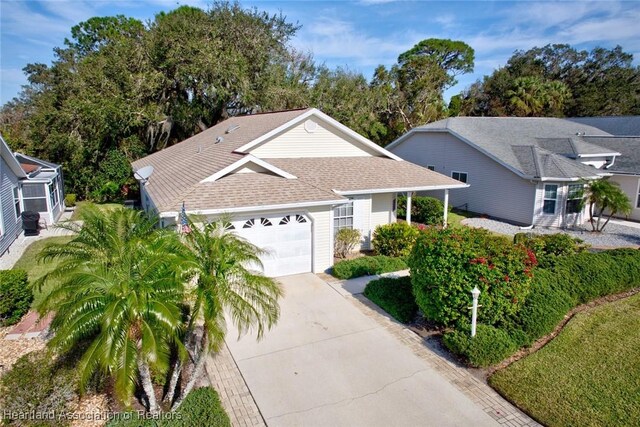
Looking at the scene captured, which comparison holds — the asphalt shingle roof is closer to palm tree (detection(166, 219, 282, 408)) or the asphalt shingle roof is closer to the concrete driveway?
the concrete driveway

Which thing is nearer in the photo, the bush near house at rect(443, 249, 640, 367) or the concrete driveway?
the concrete driveway

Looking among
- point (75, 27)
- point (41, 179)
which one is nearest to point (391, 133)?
point (41, 179)

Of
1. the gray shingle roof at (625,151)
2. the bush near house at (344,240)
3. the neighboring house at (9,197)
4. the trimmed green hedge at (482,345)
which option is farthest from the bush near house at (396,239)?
the gray shingle roof at (625,151)

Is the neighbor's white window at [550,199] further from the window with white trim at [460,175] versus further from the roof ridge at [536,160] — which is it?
the window with white trim at [460,175]

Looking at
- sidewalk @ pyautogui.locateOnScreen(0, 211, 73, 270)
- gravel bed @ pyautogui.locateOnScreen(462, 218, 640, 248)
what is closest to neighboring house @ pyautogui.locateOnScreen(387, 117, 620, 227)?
gravel bed @ pyautogui.locateOnScreen(462, 218, 640, 248)

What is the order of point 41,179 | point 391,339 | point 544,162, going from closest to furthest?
point 391,339, point 41,179, point 544,162

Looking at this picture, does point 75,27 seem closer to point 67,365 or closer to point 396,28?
point 396,28
